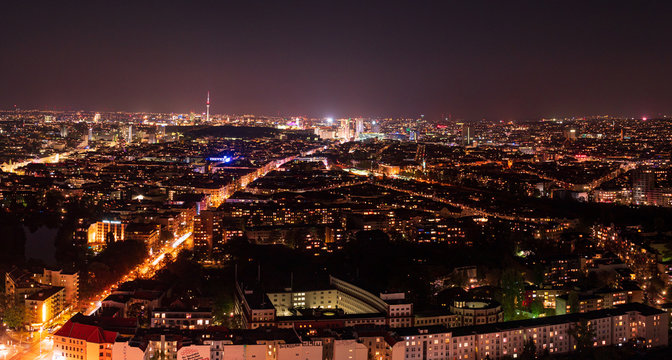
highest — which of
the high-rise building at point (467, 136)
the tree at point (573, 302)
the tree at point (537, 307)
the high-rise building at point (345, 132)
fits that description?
the high-rise building at point (345, 132)

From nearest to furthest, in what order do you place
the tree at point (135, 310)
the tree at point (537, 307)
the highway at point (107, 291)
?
1. the highway at point (107, 291)
2. the tree at point (135, 310)
3. the tree at point (537, 307)

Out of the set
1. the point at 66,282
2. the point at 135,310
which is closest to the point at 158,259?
the point at 66,282

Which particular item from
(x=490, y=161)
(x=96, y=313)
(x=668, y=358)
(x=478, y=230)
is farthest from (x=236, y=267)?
(x=490, y=161)

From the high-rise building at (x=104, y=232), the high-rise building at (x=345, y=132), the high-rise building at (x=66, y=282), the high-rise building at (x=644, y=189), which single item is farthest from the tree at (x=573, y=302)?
the high-rise building at (x=345, y=132)

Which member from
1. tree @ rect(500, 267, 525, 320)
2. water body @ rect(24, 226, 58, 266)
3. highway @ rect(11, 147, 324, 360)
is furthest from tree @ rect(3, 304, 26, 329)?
tree @ rect(500, 267, 525, 320)

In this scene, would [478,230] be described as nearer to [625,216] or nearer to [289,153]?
[625,216]

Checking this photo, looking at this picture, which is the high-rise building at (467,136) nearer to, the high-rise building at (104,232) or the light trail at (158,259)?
the high-rise building at (104,232)
